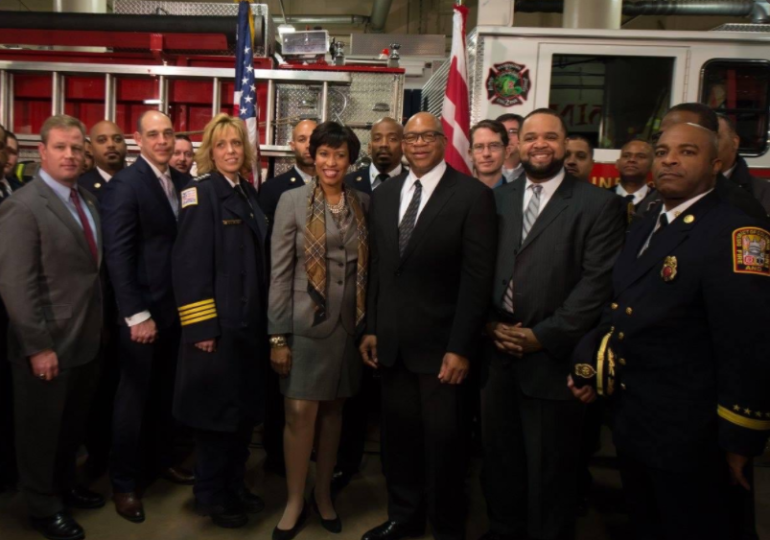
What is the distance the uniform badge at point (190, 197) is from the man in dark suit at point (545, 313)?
61.5 inches

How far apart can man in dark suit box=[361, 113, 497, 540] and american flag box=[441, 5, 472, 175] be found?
1338 mm

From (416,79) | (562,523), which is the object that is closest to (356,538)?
(562,523)

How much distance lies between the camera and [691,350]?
6.79ft

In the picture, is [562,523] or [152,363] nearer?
[562,523]

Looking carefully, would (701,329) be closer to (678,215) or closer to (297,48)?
(678,215)

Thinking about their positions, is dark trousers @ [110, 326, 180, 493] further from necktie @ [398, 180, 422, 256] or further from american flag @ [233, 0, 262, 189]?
american flag @ [233, 0, 262, 189]

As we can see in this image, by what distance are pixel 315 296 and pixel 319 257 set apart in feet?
0.64

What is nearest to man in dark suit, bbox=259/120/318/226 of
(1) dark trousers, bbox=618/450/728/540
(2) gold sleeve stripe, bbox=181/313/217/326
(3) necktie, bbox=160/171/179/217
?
Answer: (3) necktie, bbox=160/171/179/217

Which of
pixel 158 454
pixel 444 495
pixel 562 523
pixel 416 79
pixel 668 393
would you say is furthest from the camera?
pixel 416 79

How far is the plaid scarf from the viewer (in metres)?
2.94

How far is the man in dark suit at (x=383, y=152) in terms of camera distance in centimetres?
409

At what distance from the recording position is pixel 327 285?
2979mm

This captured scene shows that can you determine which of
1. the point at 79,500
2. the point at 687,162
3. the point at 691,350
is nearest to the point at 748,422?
the point at 691,350

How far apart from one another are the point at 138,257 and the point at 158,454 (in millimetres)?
1324
